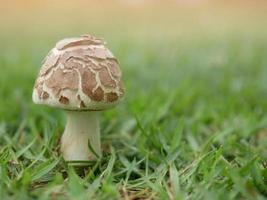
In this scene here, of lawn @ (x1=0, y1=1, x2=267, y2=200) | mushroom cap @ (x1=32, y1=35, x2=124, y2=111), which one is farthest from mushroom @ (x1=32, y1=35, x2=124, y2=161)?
lawn @ (x1=0, y1=1, x2=267, y2=200)

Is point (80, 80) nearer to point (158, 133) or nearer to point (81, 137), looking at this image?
point (81, 137)

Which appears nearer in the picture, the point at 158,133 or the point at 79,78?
the point at 79,78

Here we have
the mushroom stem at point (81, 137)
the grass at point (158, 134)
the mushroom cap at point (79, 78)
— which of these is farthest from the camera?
the mushroom stem at point (81, 137)

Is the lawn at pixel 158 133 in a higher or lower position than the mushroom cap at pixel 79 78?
lower

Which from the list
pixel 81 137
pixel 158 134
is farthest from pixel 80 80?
pixel 158 134

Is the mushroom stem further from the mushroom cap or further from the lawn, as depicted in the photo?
the mushroom cap

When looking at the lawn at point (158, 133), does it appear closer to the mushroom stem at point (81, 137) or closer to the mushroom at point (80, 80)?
the mushroom stem at point (81, 137)

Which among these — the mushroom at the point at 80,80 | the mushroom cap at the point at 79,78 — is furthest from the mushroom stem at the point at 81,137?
the mushroom cap at the point at 79,78

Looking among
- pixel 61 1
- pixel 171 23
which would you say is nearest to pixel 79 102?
pixel 171 23
